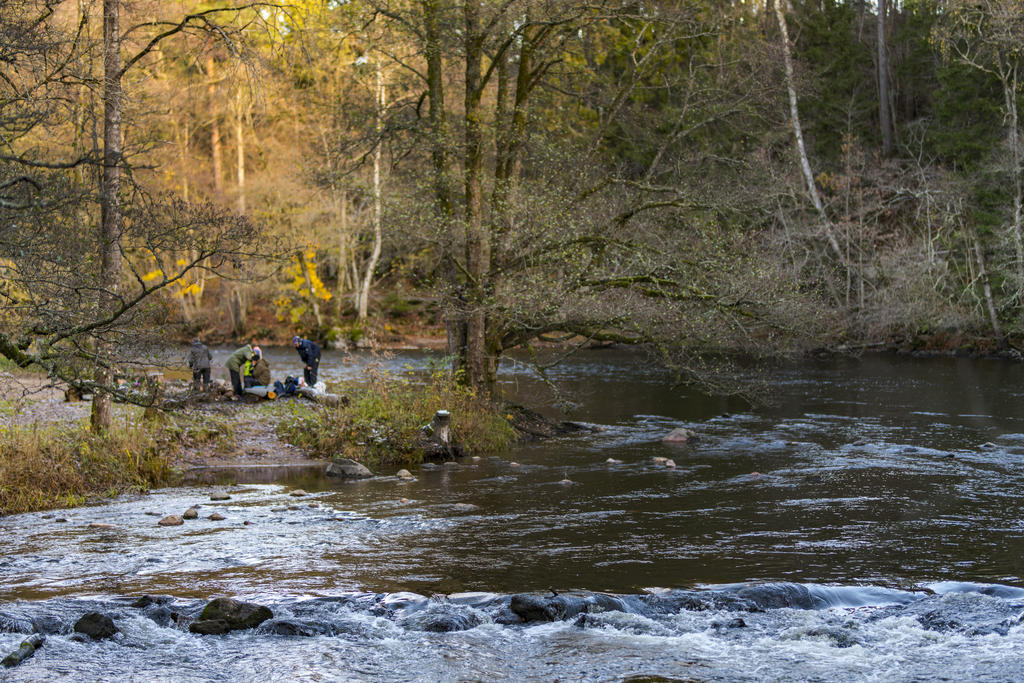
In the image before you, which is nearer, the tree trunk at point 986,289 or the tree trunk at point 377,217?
the tree trunk at point 377,217

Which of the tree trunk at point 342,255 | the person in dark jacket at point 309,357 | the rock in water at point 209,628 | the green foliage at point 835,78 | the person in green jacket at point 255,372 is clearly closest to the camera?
the rock in water at point 209,628

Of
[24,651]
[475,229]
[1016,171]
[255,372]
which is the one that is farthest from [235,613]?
[1016,171]

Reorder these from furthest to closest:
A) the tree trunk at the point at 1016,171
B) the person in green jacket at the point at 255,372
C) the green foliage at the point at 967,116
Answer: the green foliage at the point at 967,116 → the tree trunk at the point at 1016,171 → the person in green jacket at the point at 255,372

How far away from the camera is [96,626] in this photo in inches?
291

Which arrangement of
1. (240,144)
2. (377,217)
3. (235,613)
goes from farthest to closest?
(240,144) → (377,217) → (235,613)

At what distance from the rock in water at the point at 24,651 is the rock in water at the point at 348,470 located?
23.1 feet

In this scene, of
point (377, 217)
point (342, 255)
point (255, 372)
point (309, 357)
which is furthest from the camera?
point (342, 255)

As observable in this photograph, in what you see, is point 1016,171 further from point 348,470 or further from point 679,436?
point 348,470

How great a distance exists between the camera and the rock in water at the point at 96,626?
736 centimetres

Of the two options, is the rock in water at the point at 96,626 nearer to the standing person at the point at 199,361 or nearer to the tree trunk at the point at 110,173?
the tree trunk at the point at 110,173

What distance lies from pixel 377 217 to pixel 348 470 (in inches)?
234

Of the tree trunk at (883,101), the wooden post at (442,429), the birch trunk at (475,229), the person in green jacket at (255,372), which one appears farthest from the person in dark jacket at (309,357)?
the tree trunk at (883,101)

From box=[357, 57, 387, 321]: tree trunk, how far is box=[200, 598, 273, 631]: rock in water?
1079 centimetres

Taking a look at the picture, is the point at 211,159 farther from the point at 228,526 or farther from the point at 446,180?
the point at 228,526
